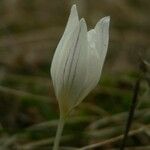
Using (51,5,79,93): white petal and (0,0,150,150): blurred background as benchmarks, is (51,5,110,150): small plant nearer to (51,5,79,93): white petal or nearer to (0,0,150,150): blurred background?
(51,5,79,93): white petal

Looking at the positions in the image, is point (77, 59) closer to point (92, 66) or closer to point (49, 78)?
point (92, 66)

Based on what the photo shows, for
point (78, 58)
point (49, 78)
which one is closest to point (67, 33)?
point (78, 58)

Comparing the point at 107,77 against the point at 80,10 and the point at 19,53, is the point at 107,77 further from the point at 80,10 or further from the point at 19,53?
the point at 80,10

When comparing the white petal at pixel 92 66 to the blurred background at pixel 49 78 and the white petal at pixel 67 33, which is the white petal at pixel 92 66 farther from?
the blurred background at pixel 49 78

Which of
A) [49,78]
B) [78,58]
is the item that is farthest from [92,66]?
[49,78]

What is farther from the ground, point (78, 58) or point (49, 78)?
point (78, 58)

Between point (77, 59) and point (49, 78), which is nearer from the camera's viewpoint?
point (77, 59)
